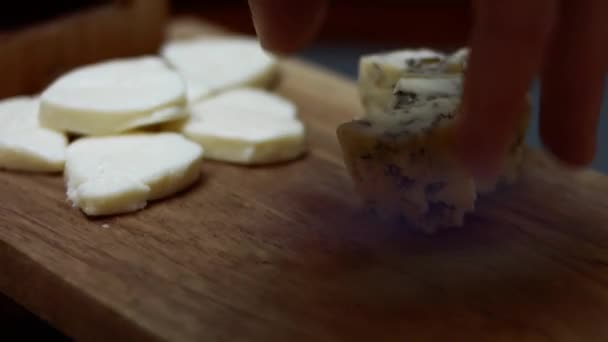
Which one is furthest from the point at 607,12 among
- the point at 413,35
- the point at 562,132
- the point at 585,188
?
the point at 413,35

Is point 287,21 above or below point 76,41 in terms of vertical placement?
above

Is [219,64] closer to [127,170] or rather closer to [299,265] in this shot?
[127,170]

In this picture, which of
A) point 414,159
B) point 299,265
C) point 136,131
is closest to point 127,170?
point 136,131

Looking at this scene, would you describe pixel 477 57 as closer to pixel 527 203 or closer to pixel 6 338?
pixel 527 203

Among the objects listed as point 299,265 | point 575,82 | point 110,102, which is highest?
point 575,82

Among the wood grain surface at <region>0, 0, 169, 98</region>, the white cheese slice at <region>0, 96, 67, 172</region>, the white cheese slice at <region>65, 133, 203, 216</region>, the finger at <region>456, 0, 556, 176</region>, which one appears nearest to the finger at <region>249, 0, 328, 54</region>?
the finger at <region>456, 0, 556, 176</region>

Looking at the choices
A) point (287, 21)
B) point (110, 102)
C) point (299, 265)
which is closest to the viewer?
point (287, 21)

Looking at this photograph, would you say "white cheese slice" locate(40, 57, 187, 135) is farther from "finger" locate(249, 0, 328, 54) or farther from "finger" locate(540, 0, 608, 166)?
"finger" locate(540, 0, 608, 166)
